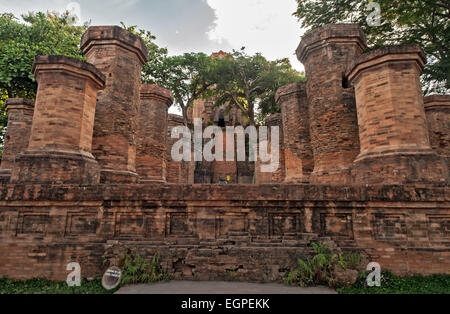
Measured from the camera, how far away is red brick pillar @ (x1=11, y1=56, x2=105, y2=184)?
692cm

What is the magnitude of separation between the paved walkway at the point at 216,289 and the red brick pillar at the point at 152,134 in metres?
9.22

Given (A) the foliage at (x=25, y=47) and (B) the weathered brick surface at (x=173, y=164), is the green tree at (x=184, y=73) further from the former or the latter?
(A) the foliage at (x=25, y=47)

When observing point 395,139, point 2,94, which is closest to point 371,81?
point 395,139

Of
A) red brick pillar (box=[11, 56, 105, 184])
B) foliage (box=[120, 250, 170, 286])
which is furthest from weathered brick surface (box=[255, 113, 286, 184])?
foliage (box=[120, 250, 170, 286])

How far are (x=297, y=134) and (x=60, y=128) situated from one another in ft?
34.7

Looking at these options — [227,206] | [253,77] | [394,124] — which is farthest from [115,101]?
[253,77]

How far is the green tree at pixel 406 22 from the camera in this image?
13.0m

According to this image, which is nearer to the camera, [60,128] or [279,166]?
[60,128]

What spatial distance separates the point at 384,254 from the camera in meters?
6.01

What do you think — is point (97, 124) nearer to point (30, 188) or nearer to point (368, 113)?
point (30, 188)

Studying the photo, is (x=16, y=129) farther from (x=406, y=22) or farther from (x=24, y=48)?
(x=406, y=22)

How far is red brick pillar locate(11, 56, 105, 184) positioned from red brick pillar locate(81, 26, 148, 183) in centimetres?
162

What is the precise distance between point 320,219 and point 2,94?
19.8 meters

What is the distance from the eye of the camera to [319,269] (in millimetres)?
5367
